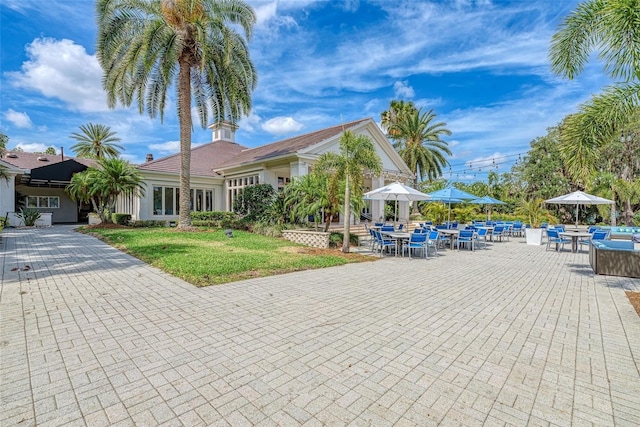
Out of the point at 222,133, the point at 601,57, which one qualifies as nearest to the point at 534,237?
the point at 601,57

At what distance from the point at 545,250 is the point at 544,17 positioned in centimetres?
1022

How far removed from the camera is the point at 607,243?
974cm

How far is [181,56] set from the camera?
1688 cm

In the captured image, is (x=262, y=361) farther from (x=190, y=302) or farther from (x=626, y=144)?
(x=626, y=144)

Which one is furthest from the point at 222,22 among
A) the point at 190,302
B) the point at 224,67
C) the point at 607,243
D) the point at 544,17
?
the point at 607,243

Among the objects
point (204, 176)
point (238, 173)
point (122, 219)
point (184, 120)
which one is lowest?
point (122, 219)

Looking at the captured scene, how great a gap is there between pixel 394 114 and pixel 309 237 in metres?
28.0

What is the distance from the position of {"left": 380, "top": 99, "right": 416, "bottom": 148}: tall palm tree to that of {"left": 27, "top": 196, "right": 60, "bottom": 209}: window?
35.2 m

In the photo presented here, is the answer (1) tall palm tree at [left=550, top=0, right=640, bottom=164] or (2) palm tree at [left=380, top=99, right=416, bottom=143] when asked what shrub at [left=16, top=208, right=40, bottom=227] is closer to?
(1) tall palm tree at [left=550, top=0, right=640, bottom=164]

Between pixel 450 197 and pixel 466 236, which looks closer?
pixel 466 236

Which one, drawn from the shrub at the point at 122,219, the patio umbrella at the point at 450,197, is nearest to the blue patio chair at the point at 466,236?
the patio umbrella at the point at 450,197

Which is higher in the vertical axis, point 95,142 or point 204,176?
point 95,142

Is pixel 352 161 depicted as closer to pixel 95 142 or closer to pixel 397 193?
pixel 397 193

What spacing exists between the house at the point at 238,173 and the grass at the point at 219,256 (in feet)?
20.8
